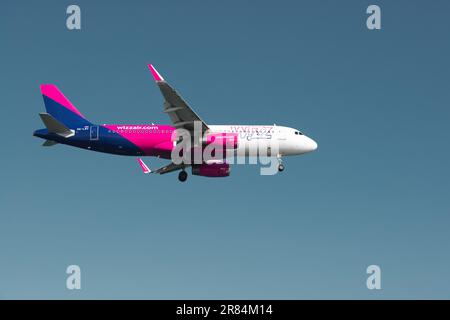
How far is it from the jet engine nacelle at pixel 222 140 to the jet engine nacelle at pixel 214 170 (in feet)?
10.9

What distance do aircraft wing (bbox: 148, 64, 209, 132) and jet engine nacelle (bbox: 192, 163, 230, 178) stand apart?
4787mm

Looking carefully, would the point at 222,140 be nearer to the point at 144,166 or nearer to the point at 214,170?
the point at 214,170

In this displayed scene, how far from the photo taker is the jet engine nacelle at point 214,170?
275ft

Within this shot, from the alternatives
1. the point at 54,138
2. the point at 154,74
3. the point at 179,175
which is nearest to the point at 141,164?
the point at 179,175

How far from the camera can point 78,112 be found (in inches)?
3280

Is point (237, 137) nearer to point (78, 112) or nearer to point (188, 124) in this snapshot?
point (188, 124)

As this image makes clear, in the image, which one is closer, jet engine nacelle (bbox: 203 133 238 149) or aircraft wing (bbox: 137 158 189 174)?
jet engine nacelle (bbox: 203 133 238 149)

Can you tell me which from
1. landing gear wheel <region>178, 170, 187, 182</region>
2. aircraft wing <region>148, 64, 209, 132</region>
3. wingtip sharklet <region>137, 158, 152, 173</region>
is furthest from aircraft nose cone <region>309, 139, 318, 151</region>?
wingtip sharklet <region>137, 158, 152, 173</region>

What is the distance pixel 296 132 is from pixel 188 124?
13191mm

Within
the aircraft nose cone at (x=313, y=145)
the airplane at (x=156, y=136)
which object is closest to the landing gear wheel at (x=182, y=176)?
the airplane at (x=156, y=136)

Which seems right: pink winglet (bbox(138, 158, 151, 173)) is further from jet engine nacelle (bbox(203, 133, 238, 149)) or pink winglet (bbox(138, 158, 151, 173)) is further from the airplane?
jet engine nacelle (bbox(203, 133, 238, 149))

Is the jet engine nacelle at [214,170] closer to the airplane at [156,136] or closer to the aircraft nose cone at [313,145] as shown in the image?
the airplane at [156,136]

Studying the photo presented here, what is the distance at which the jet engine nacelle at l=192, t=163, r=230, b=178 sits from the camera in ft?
275
